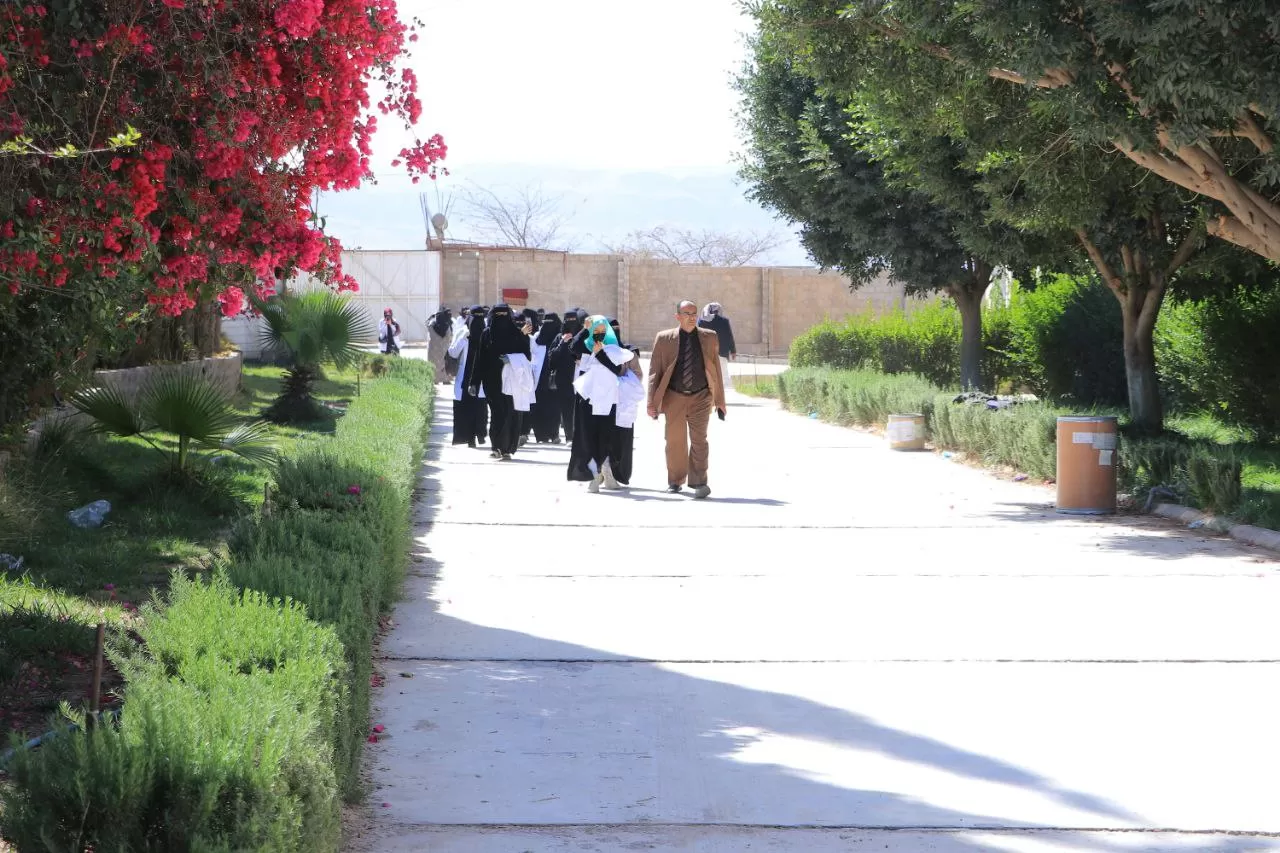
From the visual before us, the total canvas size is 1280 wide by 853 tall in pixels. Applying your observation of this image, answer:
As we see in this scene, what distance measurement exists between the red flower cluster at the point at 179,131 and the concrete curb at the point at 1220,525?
24.9ft

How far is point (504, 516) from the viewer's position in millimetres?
12664

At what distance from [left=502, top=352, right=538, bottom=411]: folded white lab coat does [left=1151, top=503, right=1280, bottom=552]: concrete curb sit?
7399 mm

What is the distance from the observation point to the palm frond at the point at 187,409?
1094 centimetres

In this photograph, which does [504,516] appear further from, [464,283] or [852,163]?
[464,283]

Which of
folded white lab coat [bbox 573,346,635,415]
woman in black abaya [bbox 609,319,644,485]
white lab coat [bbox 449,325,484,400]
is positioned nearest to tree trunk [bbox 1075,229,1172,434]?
folded white lab coat [bbox 573,346,635,415]

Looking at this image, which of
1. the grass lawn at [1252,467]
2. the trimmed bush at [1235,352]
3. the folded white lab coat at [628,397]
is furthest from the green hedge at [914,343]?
the folded white lab coat at [628,397]

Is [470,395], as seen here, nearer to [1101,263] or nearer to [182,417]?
[182,417]

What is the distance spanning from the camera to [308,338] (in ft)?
63.2

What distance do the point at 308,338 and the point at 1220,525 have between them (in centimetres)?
1186

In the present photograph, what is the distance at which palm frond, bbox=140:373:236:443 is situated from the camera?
10.9m

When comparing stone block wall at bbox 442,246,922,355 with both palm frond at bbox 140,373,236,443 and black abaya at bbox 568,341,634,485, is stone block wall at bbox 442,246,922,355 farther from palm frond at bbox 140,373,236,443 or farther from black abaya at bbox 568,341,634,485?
palm frond at bbox 140,373,236,443

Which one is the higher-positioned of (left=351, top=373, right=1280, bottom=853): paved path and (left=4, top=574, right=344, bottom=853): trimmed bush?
(left=4, top=574, right=344, bottom=853): trimmed bush

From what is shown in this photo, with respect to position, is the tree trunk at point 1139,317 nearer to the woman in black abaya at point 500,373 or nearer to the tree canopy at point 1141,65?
the tree canopy at point 1141,65

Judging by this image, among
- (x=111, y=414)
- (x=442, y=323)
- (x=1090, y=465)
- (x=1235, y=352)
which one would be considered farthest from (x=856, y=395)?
(x=111, y=414)
